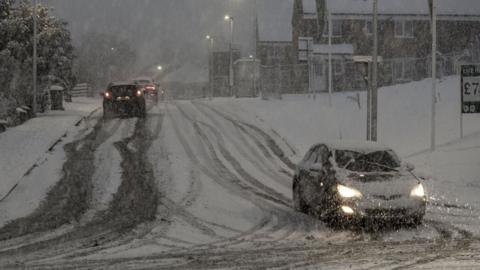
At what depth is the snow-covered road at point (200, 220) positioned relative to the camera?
9.81 metres

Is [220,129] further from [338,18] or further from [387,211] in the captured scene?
[338,18]

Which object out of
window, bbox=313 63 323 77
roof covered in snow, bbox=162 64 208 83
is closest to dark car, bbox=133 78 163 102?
window, bbox=313 63 323 77

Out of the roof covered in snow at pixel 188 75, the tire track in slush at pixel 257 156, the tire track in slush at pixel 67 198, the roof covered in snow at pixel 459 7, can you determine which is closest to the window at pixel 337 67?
the roof covered in snow at pixel 459 7

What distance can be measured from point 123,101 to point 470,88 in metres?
18.6

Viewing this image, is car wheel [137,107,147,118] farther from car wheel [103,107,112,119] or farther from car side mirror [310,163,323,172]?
car side mirror [310,163,323,172]

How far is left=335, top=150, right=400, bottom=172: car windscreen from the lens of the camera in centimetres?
1362

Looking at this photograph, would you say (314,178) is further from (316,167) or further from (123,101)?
(123,101)

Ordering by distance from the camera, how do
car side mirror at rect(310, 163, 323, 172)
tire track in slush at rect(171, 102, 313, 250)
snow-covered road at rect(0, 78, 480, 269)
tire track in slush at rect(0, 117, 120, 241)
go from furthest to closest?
car side mirror at rect(310, 163, 323, 172) → tire track in slush at rect(0, 117, 120, 241) → tire track in slush at rect(171, 102, 313, 250) → snow-covered road at rect(0, 78, 480, 269)

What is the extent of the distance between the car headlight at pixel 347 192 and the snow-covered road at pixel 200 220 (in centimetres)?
67

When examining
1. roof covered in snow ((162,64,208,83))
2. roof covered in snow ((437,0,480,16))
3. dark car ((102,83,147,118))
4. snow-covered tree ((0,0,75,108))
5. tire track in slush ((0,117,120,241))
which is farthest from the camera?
roof covered in snow ((162,64,208,83))

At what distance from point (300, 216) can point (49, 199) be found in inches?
234

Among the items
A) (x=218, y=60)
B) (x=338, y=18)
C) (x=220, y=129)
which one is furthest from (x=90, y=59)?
(x=220, y=129)

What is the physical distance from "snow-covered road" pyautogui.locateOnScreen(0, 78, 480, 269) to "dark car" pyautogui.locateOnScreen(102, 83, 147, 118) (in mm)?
7527

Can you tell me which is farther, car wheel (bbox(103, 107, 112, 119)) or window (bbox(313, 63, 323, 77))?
window (bbox(313, 63, 323, 77))
